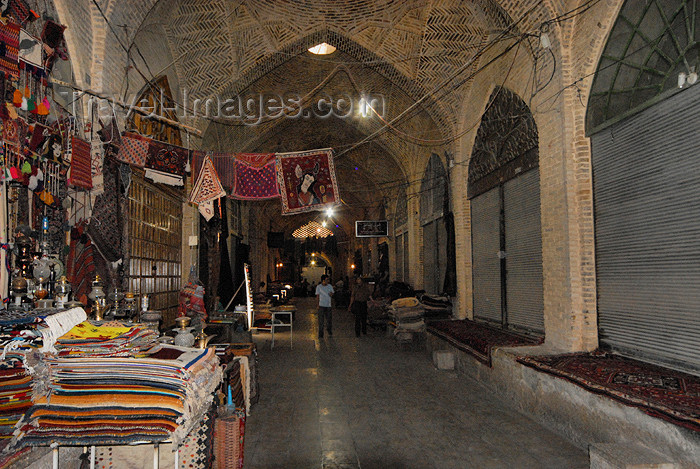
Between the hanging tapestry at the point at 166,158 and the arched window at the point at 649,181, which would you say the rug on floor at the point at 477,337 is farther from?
the hanging tapestry at the point at 166,158

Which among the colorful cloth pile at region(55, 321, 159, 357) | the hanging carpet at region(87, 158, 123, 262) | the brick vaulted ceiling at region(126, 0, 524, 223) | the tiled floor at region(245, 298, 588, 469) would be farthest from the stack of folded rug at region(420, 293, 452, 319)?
the colorful cloth pile at region(55, 321, 159, 357)

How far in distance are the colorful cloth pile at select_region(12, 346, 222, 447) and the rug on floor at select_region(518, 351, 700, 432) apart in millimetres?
3284

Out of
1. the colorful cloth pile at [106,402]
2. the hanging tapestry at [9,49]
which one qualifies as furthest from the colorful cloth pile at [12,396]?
the hanging tapestry at [9,49]

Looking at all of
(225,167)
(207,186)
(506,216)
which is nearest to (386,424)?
(506,216)

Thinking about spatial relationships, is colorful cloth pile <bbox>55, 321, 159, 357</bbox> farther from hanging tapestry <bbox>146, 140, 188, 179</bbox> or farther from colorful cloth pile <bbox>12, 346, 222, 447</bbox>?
hanging tapestry <bbox>146, 140, 188, 179</bbox>

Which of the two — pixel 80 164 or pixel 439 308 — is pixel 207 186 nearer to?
pixel 80 164

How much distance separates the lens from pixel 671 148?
4316mm

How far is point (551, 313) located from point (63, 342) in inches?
219

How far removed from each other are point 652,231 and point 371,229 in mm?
13521

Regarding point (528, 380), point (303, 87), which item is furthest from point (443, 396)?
point (303, 87)

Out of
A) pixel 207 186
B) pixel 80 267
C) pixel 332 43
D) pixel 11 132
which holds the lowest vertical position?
pixel 80 267

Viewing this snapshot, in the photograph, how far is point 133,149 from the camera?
6.65 meters

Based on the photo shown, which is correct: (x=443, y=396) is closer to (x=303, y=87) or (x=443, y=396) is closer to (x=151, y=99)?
(x=151, y=99)

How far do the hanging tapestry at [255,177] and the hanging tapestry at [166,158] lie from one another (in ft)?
4.21
